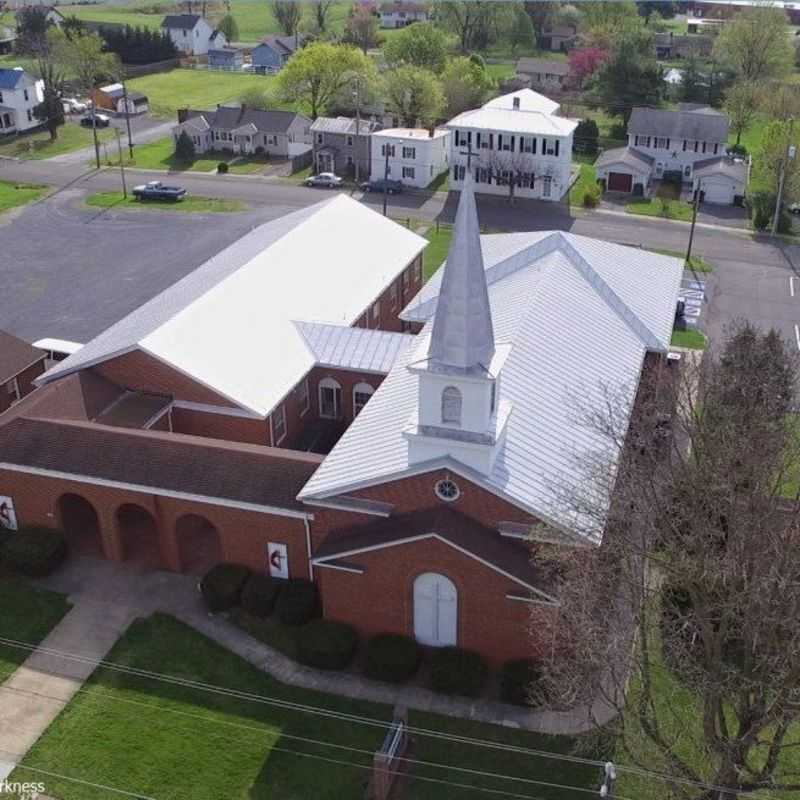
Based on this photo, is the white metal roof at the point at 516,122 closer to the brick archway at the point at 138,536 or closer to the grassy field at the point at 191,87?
the grassy field at the point at 191,87

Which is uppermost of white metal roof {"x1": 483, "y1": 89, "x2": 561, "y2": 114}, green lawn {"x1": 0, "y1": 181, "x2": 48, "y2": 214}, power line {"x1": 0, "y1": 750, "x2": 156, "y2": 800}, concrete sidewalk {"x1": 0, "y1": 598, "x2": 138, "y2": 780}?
white metal roof {"x1": 483, "y1": 89, "x2": 561, "y2": 114}

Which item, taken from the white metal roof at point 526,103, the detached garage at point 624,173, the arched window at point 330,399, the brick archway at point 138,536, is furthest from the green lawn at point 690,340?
the white metal roof at point 526,103

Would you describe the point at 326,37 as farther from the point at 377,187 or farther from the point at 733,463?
the point at 733,463

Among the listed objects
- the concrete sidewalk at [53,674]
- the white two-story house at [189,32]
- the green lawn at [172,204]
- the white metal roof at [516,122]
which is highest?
the white two-story house at [189,32]

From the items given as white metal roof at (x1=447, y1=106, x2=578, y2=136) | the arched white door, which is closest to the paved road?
white metal roof at (x1=447, y1=106, x2=578, y2=136)

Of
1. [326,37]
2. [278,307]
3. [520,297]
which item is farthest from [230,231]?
[326,37]

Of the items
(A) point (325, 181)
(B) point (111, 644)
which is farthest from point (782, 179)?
(B) point (111, 644)

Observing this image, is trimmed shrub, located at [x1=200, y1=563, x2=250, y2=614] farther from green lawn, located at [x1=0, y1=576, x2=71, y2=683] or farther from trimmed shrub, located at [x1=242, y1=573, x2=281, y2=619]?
green lawn, located at [x1=0, y1=576, x2=71, y2=683]
